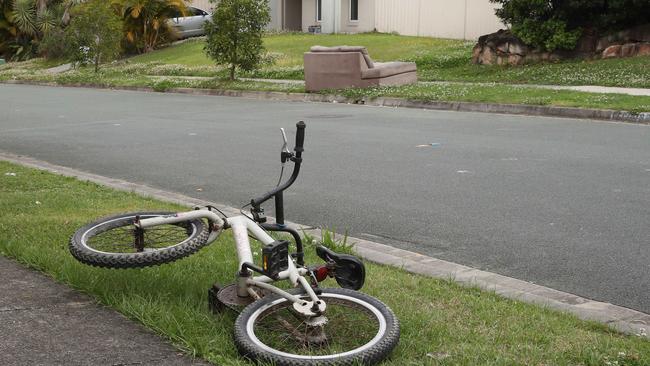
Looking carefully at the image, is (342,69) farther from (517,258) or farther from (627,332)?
(627,332)

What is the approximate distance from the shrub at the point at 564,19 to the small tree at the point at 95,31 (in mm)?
15288

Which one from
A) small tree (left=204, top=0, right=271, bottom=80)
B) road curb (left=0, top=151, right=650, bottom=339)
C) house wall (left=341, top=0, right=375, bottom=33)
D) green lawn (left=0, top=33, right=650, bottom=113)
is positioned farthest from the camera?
house wall (left=341, top=0, right=375, bottom=33)

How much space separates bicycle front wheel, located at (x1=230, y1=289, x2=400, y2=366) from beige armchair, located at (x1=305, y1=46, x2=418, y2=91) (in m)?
17.4

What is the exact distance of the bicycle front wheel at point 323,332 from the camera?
379cm

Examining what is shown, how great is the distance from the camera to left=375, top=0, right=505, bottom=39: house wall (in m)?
33.9

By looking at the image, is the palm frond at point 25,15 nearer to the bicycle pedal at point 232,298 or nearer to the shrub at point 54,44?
the shrub at point 54,44

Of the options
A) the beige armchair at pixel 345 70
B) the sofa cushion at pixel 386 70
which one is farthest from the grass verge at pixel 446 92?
the sofa cushion at pixel 386 70

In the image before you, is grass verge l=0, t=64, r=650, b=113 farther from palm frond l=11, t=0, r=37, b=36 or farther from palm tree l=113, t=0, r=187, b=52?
palm frond l=11, t=0, r=37, b=36

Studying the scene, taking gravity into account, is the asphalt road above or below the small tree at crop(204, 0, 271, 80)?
below

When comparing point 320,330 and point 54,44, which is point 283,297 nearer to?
point 320,330

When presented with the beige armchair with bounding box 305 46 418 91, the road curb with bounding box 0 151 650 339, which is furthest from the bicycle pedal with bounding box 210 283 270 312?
the beige armchair with bounding box 305 46 418 91

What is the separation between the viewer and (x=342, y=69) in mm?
21469

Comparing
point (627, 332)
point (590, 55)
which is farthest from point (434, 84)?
point (627, 332)

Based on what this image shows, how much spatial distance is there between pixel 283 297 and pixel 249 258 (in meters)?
0.33
